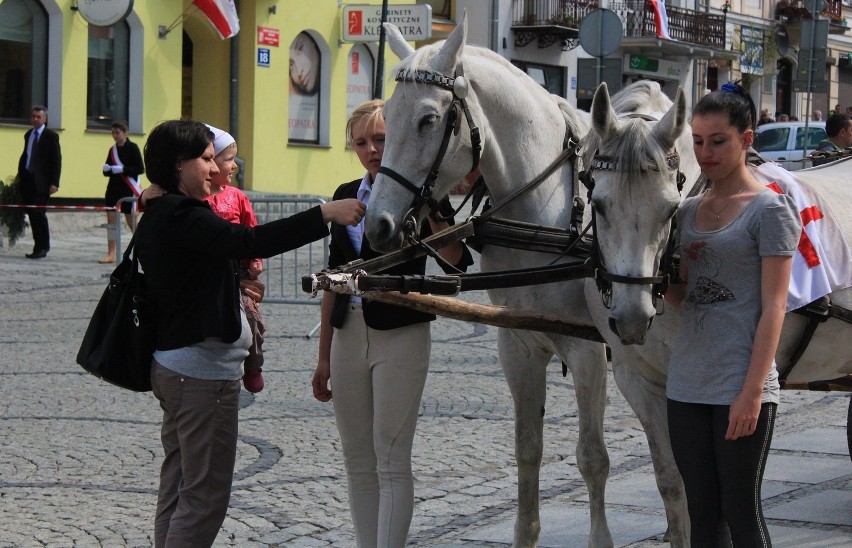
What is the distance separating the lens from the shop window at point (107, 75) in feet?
70.9

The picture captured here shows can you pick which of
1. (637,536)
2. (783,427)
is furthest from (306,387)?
(637,536)

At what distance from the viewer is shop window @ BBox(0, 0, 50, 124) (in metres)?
20.0

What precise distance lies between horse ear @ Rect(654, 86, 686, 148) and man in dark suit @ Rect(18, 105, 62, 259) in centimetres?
1436

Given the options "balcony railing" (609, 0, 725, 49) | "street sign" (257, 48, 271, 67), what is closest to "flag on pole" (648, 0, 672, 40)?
"balcony railing" (609, 0, 725, 49)

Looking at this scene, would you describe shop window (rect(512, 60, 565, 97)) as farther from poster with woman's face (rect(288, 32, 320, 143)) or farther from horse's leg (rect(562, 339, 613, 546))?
horse's leg (rect(562, 339, 613, 546))

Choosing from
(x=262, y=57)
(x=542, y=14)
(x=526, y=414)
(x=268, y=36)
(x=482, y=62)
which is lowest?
(x=526, y=414)

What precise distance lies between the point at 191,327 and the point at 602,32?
9.78m

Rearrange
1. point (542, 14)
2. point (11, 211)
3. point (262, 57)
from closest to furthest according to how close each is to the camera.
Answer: point (11, 211)
point (262, 57)
point (542, 14)

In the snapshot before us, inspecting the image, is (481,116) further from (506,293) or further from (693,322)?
(693,322)

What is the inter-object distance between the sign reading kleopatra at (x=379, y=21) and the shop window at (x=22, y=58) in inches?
229

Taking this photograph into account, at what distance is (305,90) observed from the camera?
87.1ft

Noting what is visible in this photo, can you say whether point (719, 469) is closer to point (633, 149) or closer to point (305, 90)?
point (633, 149)

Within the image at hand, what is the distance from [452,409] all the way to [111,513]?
9.86 feet

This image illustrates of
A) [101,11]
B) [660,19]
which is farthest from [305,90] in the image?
[660,19]
